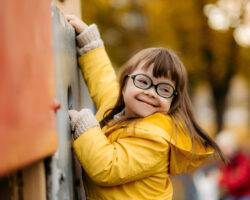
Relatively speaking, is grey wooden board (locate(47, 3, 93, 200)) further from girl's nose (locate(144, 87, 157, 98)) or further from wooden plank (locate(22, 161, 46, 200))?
girl's nose (locate(144, 87, 157, 98))

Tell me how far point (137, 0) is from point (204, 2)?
6.46ft

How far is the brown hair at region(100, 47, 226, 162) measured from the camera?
1.91 metres

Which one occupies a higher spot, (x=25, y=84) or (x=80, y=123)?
(x=25, y=84)

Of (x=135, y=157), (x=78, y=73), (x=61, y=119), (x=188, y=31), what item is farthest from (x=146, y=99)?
(x=188, y=31)

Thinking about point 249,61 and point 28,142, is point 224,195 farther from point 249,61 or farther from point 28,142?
point 28,142

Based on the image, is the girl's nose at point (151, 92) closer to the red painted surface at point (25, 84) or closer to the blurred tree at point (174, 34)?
the red painted surface at point (25, 84)

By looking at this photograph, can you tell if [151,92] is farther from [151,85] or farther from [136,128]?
[136,128]

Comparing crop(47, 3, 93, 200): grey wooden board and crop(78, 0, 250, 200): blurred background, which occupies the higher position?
crop(47, 3, 93, 200): grey wooden board

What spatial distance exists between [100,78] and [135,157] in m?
0.63

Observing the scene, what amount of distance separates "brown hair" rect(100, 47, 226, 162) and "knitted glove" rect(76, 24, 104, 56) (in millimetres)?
215

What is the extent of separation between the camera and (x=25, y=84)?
36.1 inches

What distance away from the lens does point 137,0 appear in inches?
437

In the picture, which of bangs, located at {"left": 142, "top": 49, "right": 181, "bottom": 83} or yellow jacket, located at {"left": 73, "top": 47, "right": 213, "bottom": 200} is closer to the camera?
yellow jacket, located at {"left": 73, "top": 47, "right": 213, "bottom": 200}

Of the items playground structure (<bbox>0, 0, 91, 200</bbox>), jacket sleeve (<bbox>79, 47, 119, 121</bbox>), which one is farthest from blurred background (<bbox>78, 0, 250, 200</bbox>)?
playground structure (<bbox>0, 0, 91, 200</bbox>)
